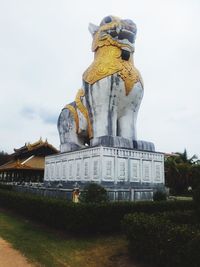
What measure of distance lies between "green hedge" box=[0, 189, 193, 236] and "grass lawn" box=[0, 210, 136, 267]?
0.33 meters

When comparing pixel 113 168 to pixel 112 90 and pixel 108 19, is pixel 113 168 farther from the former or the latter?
pixel 108 19

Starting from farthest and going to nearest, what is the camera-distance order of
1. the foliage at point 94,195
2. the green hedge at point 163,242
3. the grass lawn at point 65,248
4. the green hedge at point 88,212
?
the foliage at point 94,195
the green hedge at point 88,212
the grass lawn at point 65,248
the green hedge at point 163,242

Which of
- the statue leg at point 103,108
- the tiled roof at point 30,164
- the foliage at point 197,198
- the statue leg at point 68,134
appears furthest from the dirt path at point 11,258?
the tiled roof at point 30,164

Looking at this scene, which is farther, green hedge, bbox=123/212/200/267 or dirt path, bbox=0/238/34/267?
dirt path, bbox=0/238/34/267

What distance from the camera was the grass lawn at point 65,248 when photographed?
22.9 feet

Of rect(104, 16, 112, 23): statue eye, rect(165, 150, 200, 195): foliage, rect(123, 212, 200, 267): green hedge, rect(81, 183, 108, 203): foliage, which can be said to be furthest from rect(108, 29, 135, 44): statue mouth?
rect(165, 150, 200, 195): foliage

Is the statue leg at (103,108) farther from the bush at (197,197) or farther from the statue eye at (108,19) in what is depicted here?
the bush at (197,197)

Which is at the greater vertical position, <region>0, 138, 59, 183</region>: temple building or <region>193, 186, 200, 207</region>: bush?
<region>0, 138, 59, 183</region>: temple building

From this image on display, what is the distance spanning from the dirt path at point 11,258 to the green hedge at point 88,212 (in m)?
1.94

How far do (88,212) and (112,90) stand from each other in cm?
683

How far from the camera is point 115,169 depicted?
13.8m

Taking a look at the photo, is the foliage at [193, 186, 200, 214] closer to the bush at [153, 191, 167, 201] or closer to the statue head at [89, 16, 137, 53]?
the bush at [153, 191, 167, 201]

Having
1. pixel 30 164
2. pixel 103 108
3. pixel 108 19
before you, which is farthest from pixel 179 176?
pixel 108 19

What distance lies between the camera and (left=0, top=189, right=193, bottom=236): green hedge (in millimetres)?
8883
